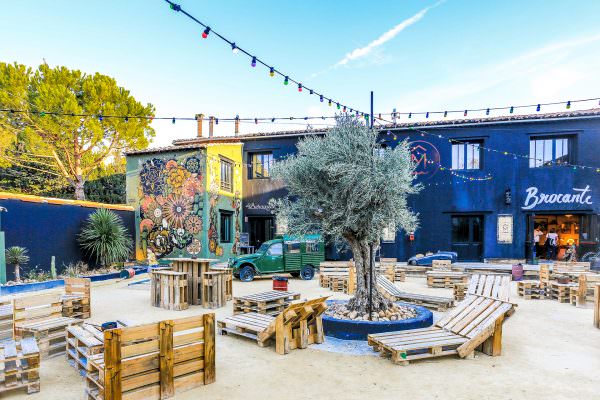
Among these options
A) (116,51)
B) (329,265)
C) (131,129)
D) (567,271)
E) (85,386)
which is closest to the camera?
(85,386)

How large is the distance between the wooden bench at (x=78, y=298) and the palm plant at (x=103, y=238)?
6299 mm

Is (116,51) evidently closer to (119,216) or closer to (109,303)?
(109,303)

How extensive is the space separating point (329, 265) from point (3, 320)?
10.3 m

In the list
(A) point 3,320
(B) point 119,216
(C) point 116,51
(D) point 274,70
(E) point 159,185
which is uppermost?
(C) point 116,51

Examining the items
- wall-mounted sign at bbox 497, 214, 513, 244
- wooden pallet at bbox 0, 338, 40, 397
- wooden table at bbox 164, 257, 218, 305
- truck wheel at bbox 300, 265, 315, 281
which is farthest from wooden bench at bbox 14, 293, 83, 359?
wall-mounted sign at bbox 497, 214, 513, 244

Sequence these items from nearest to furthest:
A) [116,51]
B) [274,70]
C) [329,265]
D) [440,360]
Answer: [440,360] < [274,70] < [116,51] < [329,265]

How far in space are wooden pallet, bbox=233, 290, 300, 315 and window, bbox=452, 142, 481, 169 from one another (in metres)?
12.9

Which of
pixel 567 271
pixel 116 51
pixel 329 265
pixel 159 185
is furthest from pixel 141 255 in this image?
pixel 567 271

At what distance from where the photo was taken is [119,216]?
635 inches

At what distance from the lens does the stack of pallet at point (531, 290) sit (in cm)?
1063

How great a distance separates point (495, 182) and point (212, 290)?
1436 centimetres

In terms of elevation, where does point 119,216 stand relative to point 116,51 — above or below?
below

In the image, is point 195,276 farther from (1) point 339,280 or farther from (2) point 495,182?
(2) point 495,182

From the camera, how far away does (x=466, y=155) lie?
1798 centimetres
